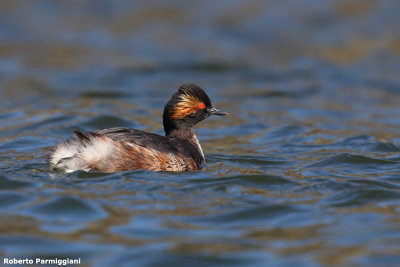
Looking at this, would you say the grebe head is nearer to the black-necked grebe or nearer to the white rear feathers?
the black-necked grebe

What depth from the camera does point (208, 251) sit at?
5.27 meters

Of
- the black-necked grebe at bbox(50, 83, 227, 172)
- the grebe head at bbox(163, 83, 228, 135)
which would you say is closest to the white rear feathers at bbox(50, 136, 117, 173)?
the black-necked grebe at bbox(50, 83, 227, 172)

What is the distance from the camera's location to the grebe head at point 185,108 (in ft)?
26.8

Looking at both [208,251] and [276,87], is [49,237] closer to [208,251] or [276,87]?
[208,251]

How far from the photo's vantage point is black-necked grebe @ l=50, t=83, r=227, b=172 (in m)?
7.06

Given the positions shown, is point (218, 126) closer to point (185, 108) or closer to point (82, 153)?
point (185, 108)

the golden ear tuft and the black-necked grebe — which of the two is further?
the golden ear tuft

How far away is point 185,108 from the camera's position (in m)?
8.23

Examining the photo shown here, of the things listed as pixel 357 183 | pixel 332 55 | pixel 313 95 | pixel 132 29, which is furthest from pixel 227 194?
pixel 132 29

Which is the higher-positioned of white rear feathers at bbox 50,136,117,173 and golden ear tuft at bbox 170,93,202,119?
golden ear tuft at bbox 170,93,202,119

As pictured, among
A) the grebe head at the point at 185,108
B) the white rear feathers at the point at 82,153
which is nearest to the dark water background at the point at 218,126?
the white rear feathers at the point at 82,153

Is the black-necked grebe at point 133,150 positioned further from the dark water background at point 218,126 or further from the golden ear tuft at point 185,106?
the dark water background at point 218,126

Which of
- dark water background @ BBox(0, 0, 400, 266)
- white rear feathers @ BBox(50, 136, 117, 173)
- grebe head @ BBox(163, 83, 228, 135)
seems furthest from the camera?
grebe head @ BBox(163, 83, 228, 135)

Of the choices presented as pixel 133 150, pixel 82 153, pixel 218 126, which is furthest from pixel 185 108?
pixel 218 126
